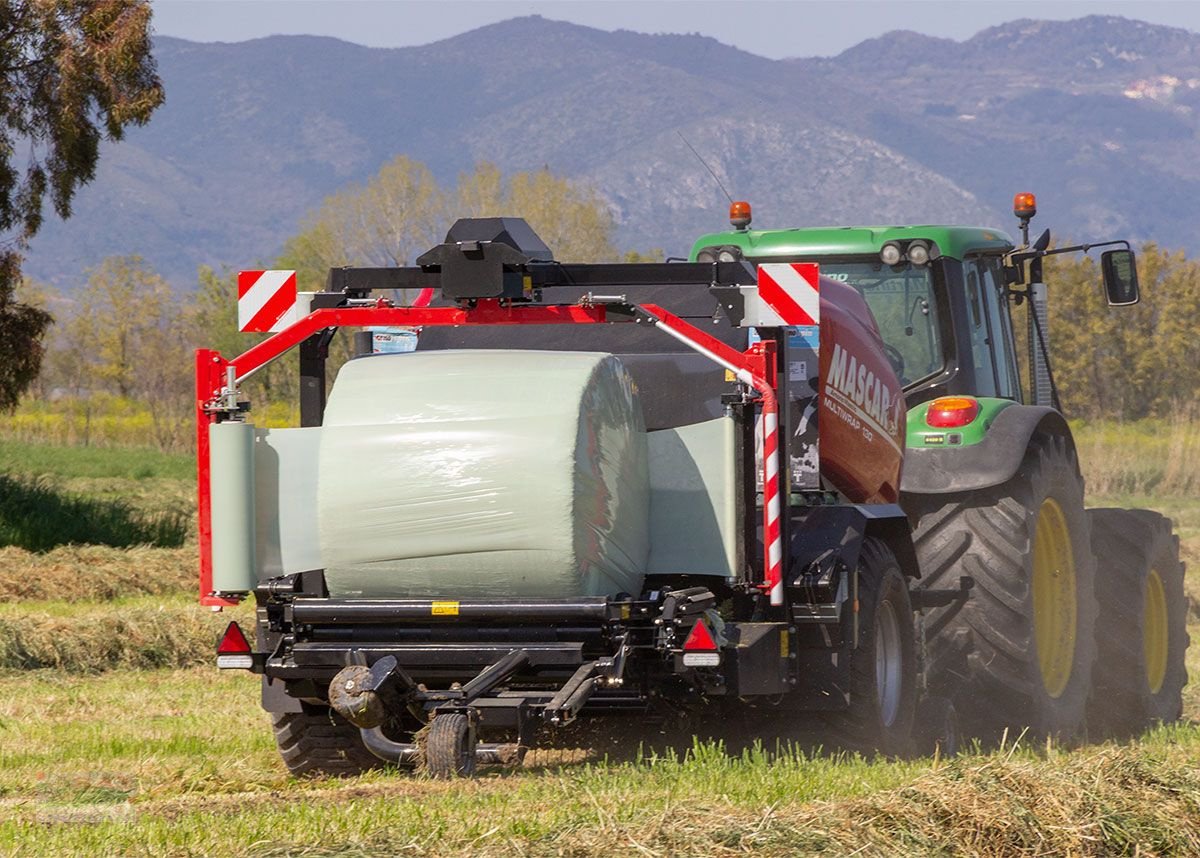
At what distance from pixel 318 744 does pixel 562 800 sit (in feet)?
6.43

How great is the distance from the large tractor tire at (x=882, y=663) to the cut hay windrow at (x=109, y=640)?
5.31 meters

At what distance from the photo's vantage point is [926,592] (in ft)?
28.1

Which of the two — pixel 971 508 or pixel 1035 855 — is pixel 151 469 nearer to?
pixel 971 508

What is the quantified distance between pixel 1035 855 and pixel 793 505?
2648 mm

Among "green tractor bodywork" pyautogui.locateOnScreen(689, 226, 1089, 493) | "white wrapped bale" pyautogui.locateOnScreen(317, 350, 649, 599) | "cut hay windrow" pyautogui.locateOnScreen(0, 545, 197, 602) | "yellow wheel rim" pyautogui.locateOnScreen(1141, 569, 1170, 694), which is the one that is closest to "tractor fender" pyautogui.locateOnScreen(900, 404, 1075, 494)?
"green tractor bodywork" pyautogui.locateOnScreen(689, 226, 1089, 493)

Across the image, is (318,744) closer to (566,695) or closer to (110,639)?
(566,695)

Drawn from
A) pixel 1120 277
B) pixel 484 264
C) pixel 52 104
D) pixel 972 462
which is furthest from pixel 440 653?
pixel 52 104

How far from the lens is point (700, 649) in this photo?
264 inches

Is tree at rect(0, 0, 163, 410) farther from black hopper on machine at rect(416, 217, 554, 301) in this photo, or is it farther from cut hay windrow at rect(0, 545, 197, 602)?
black hopper on machine at rect(416, 217, 554, 301)

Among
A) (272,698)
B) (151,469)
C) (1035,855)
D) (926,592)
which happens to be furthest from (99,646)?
(151,469)

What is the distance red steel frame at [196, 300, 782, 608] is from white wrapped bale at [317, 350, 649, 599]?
36 cm

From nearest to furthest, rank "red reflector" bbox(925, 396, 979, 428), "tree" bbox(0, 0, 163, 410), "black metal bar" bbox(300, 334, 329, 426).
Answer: "black metal bar" bbox(300, 334, 329, 426) → "red reflector" bbox(925, 396, 979, 428) → "tree" bbox(0, 0, 163, 410)

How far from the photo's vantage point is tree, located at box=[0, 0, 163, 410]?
2009 centimetres

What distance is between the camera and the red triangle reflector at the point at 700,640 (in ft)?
22.0
